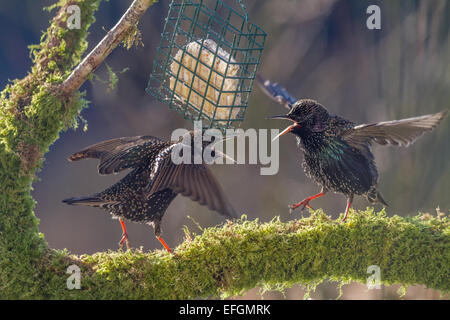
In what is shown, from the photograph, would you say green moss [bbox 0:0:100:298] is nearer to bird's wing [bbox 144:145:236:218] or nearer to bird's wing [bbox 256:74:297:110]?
bird's wing [bbox 144:145:236:218]

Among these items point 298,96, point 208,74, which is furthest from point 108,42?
point 298,96

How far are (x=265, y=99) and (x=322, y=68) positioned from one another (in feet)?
3.17

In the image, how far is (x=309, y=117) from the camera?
461 centimetres

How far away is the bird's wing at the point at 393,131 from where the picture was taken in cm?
405

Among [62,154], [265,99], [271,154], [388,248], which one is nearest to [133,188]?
[388,248]

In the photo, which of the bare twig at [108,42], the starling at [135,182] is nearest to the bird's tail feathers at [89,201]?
the starling at [135,182]

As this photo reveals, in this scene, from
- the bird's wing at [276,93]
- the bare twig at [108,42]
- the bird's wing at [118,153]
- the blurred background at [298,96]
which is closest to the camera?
the bare twig at [108,42]

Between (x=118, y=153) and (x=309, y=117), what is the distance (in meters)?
1.64

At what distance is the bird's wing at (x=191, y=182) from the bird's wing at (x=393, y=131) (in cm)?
140

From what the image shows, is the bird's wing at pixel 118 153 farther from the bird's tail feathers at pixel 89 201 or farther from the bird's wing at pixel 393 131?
the bird's wing at pixel 393 131

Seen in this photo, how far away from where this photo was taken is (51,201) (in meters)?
9.05

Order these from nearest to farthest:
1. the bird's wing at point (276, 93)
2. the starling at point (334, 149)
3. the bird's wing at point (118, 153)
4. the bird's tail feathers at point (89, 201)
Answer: the bird's tail feathers at point (89, 201)
the bird's wing at point (118, 153)
the starling at point (334, 149)
the bird's wing at point (276, 93)

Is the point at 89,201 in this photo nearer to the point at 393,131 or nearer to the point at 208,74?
the point at 208,74

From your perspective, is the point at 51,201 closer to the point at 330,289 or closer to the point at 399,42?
the point at 330,289
